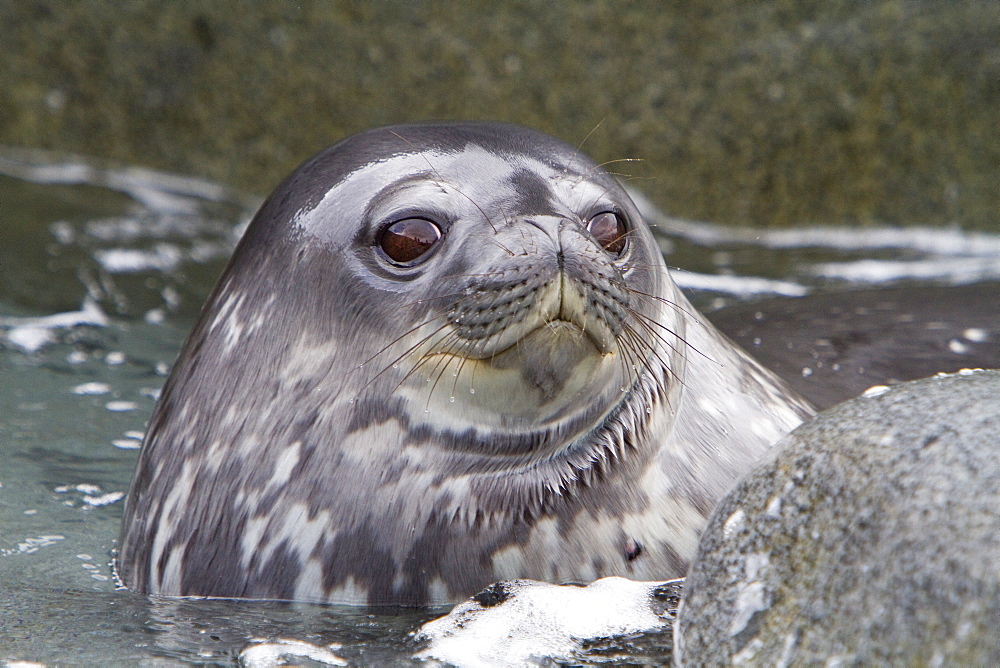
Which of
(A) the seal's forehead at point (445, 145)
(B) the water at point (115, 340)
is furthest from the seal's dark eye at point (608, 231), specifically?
(B) the water at point (115, 340)

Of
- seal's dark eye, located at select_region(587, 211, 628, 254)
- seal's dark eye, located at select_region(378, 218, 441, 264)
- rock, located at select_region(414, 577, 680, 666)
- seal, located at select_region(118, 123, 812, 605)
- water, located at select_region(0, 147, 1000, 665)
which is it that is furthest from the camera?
seal's dark eye, located at select_region(587, 211, 628, 254)

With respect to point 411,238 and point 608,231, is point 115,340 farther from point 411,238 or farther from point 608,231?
point 608,231

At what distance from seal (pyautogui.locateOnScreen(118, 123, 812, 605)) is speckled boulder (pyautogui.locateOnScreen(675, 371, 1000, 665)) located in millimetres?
456

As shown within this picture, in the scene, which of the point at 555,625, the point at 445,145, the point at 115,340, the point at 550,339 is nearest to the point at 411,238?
the point at 445,145

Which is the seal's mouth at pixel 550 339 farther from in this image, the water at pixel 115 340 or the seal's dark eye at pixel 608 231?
the water at pixel 115 340

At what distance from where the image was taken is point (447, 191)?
8.00ft

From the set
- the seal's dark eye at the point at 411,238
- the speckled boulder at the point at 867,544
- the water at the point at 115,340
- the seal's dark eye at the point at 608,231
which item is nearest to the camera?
the speckled boulder at the point at 867,544

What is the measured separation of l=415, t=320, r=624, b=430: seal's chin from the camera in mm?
2213

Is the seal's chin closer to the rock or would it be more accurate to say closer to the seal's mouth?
the seal's mouth

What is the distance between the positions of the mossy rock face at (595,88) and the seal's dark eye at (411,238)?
3633 millimetres

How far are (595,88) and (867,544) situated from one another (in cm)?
451

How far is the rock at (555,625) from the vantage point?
199 cm

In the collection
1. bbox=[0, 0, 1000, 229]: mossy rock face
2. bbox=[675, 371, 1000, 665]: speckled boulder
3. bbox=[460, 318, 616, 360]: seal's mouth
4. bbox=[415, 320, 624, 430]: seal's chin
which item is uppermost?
bbox=[0, 0, 1000, 229]: mossy rock face

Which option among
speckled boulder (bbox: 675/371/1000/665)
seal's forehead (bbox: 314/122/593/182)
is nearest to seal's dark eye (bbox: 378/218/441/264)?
seal's forehead (bbox: 314/122/593/182)
